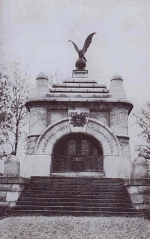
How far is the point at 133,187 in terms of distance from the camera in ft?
34.6

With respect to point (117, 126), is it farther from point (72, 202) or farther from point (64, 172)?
point (72, 202)

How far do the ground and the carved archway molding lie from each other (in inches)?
192

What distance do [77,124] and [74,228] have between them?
22.3 feet

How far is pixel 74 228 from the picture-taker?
782 centimetres

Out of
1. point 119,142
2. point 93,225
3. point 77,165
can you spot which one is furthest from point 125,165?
point 93,225

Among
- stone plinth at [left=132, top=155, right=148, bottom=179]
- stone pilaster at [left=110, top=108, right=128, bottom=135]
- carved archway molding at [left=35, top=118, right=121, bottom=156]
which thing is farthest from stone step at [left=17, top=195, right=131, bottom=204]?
stone pilaster at [left=110, top=108, right=128, bottom=135]

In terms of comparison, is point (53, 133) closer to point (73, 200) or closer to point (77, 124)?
point (77, 124)

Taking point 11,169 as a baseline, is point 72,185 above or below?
below

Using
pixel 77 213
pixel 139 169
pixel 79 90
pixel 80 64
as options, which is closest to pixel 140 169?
pixel 139 169

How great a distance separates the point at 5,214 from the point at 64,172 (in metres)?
4.67

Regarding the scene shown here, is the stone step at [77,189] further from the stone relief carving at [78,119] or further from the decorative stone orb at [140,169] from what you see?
the stone relief carving at [78,119]

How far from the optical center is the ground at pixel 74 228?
23.6 ft

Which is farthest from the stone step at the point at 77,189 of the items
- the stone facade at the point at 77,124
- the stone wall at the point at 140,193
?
the stone facade at the point at 77,124

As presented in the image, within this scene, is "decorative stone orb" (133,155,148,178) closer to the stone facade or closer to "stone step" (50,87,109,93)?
the stone facade
